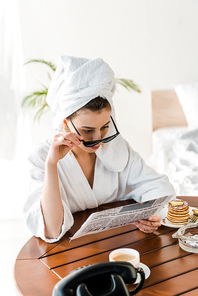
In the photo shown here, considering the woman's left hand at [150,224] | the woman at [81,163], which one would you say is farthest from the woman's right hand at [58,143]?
the woman's left hand at [150,224]

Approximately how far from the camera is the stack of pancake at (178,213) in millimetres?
1367

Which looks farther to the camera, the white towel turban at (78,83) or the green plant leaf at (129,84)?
the green plant leaf at (129,84)

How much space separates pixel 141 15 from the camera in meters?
3.77

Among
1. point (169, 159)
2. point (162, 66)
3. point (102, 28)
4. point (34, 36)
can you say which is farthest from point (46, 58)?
point (169, 159)

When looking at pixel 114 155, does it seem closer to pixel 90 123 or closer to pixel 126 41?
pixel 90 123

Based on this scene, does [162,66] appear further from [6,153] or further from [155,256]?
[155,256]

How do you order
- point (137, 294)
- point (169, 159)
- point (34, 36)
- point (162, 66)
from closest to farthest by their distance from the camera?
point (137, 294), point (169, 159), point (34, 36), point (162, 66)

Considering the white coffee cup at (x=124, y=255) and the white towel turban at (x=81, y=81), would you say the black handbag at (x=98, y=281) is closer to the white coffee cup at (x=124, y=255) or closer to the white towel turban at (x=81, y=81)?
the white coffee cup at (x=124, y=255)

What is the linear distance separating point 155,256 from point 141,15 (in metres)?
3.18

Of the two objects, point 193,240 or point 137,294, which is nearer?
point 137,294

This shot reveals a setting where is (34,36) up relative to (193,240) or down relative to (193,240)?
up

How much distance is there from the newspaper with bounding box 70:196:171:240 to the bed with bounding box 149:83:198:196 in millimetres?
1114

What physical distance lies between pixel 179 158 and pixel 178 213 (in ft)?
5.27

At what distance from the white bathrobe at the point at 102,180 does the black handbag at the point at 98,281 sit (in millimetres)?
675
